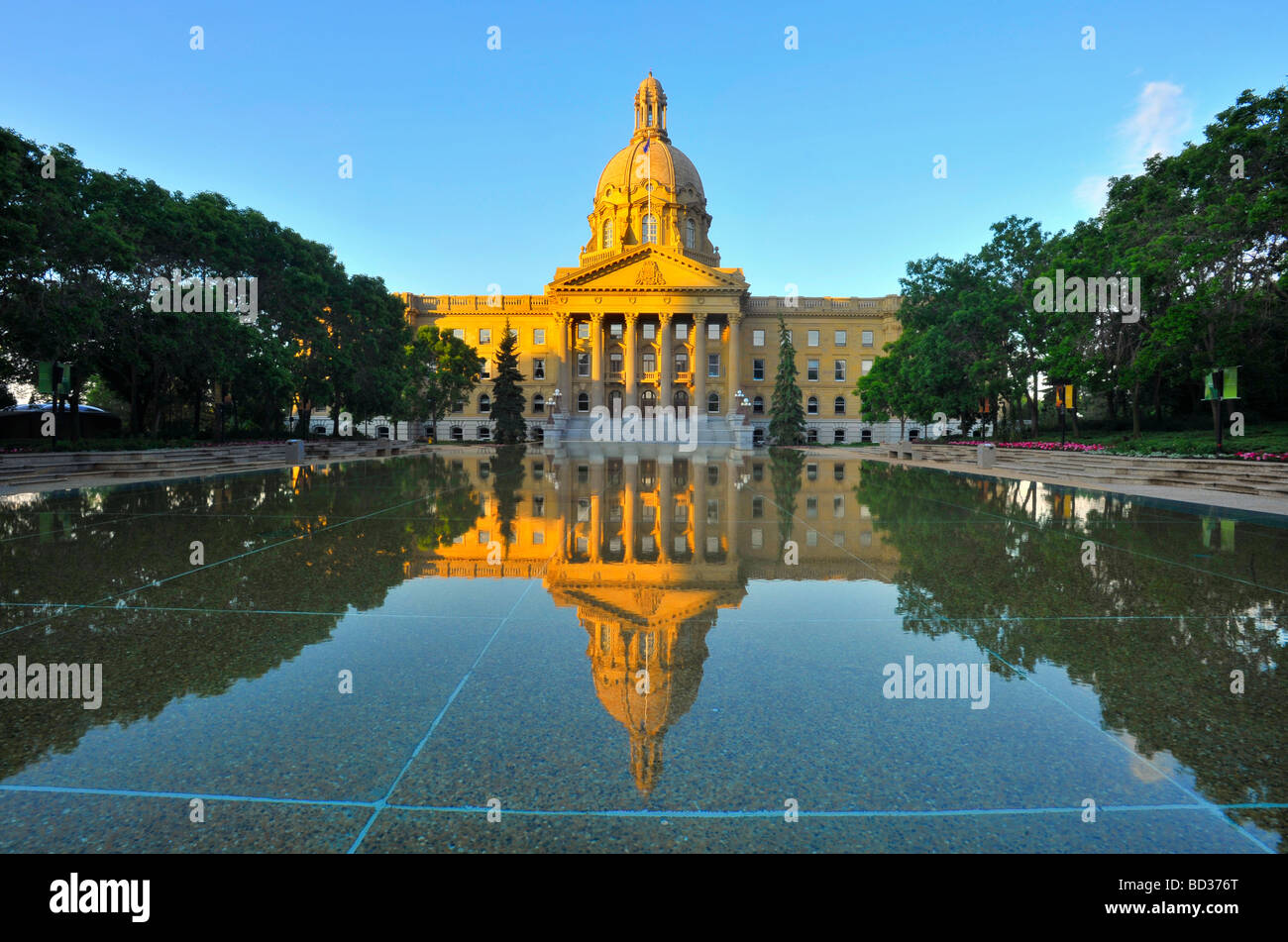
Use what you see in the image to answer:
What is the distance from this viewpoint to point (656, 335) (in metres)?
74.3

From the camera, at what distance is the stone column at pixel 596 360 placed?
69.2 m

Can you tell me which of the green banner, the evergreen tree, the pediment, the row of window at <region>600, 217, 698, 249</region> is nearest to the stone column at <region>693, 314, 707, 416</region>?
the pediment

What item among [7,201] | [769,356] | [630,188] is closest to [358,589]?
[7,201]

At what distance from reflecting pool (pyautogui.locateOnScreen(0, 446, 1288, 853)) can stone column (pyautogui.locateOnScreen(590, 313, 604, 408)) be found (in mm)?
61832

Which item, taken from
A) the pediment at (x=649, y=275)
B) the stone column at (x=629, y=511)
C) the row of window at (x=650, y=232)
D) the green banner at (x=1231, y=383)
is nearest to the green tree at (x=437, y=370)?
the pediment at (x=649, y=275)

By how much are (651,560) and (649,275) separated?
62.9 meters

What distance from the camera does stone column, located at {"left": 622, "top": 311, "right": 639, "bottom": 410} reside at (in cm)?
6831

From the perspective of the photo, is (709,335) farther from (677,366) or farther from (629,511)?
(629,511)

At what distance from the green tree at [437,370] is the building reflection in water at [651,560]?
42258 mm

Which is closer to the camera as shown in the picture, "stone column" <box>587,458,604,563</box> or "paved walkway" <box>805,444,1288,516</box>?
"stone column" <box>587,458,604,563</box>

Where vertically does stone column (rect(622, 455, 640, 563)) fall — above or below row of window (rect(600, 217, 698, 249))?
below

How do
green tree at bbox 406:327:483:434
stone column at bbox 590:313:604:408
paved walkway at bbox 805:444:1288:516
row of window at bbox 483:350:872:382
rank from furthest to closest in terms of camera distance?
row of window at bbox 483:350:872:382 < stone column at bbox 590:313:604:408 < green tree at bbox 406:327:483:434 < paved walkway at bbox 805:444:1288:516

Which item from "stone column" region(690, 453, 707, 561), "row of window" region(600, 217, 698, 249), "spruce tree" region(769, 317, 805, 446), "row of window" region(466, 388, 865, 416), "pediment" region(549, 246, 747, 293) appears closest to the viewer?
"stone column" region(690, 453, 707, 561)

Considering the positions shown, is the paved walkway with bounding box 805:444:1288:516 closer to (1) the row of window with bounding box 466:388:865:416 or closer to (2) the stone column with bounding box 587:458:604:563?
(2) the stone column with bounding box 587:458:604:563
